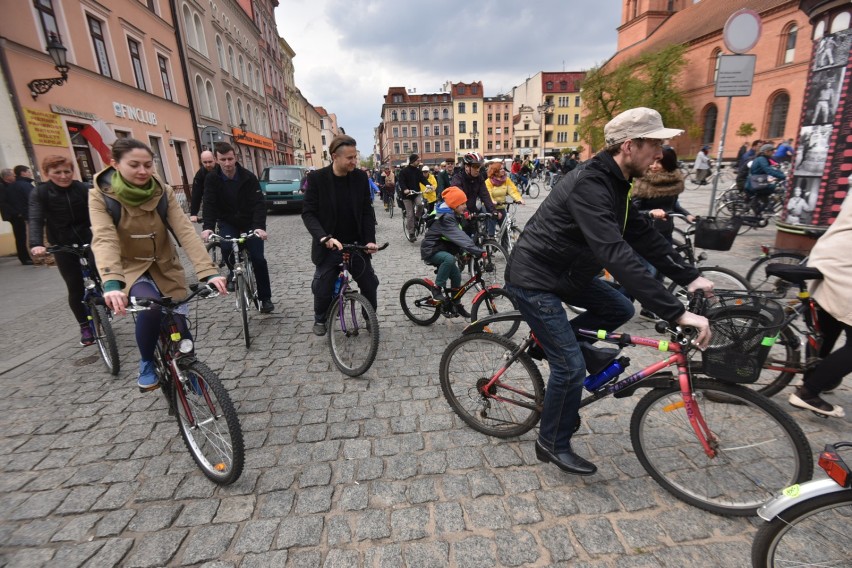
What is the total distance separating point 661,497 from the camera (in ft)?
7.93

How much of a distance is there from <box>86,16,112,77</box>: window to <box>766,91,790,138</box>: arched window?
142 ft

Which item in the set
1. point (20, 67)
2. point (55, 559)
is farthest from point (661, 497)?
point (20, 67)

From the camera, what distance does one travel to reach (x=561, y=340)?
239 centimetres

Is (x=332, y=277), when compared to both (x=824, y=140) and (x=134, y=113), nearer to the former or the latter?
(x=824, y=140)

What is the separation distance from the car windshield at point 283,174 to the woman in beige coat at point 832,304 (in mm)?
19722

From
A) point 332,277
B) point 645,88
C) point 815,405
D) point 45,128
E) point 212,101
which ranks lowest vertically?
point 815,405

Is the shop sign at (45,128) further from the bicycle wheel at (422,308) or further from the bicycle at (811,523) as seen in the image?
the bicycle at (811,523)

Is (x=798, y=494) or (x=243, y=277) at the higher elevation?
(x=243, y=277)

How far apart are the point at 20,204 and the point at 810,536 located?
531 inches

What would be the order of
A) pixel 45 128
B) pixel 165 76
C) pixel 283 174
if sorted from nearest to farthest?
pixel 45 128
pixel 283 174
pixel 165 76

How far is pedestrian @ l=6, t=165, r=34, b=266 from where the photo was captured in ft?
30.7

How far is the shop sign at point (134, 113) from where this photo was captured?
15592 mm

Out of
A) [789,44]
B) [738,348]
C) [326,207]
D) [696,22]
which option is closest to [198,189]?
[326,207]

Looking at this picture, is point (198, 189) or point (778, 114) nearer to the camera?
point (198, 189)
